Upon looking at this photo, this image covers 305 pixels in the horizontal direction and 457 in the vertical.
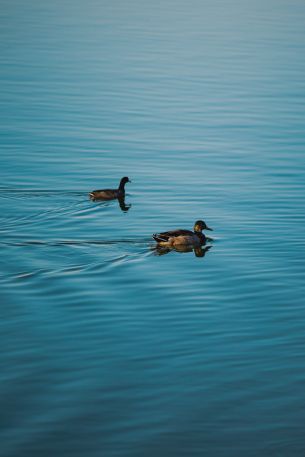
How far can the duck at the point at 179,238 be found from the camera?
20.3 meters

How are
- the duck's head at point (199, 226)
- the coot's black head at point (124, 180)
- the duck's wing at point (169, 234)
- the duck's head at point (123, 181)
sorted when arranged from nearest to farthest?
the duck's wing at point (169, 234) < the duck's head at point (199, 226) < the duck's head at point (123, 181) < the coot's black head at point (124, 180)

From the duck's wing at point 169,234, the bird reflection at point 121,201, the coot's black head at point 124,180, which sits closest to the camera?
the duck's wing at point 169,234

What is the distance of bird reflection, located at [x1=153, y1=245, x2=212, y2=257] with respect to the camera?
66.9 feet

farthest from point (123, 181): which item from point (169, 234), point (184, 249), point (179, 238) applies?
point (169, 234)

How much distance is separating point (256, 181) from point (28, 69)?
65.1 ft

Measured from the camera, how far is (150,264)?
19.5m

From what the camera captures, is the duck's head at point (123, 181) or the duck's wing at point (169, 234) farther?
the duck's head at point (123, 181)

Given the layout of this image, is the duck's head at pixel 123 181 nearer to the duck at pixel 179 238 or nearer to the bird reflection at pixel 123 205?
the bird reflection at pixel 123 205

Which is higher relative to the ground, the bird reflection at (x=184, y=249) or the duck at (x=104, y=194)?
the duck at (x=104, y=194)

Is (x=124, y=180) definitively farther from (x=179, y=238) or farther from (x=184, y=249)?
(x=179, y=238)

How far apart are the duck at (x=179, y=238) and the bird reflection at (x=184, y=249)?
9cm

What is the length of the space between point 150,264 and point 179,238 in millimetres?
A: 1257

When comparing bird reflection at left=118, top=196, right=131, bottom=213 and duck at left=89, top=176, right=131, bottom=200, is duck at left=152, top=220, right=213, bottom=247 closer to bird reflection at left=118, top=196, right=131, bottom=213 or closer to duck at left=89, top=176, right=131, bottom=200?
bird reflection at left=118, top=196, right=131, bottom=213

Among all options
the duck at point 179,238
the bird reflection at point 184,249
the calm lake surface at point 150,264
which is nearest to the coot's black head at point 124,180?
the calm lake surface at point 150,264
